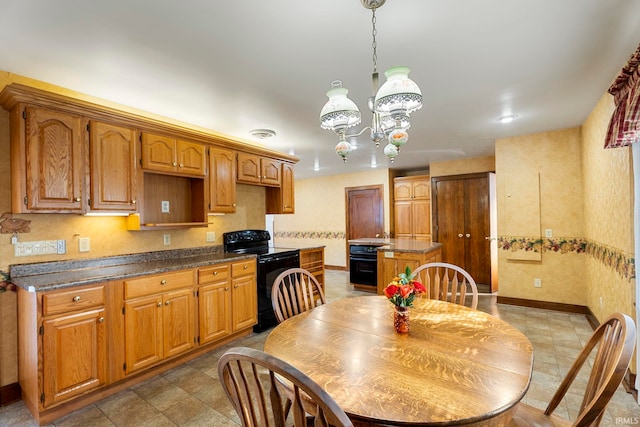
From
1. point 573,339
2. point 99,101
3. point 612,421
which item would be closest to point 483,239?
point 573,339

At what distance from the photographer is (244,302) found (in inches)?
128

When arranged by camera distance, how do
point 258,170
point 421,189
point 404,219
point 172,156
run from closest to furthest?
1. point 172,156
2. point 258,170
3. point 421,189
4. point 404,219

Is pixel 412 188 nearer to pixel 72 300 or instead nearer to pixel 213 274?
pixel 213 274

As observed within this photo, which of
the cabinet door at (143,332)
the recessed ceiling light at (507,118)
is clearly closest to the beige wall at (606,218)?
the recessed ceiling light at (507,118)

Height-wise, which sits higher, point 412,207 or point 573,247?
point 412,207

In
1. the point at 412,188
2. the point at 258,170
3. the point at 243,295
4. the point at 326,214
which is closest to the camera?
the point at 243,295

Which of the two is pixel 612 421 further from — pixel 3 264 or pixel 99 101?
pixel 99 101

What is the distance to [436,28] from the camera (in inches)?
70.4

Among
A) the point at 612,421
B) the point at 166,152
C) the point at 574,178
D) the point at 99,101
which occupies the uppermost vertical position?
the point at 99,101

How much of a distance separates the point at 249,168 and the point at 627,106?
3368 mm

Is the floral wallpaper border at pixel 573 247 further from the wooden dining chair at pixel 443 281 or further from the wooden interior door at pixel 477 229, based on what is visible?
the wooden dining chair at pixel 443 281

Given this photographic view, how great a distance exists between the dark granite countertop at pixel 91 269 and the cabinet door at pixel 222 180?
627mm

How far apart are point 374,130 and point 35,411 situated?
9.33ft

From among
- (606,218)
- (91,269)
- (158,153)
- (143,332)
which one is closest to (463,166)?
(606,218)
